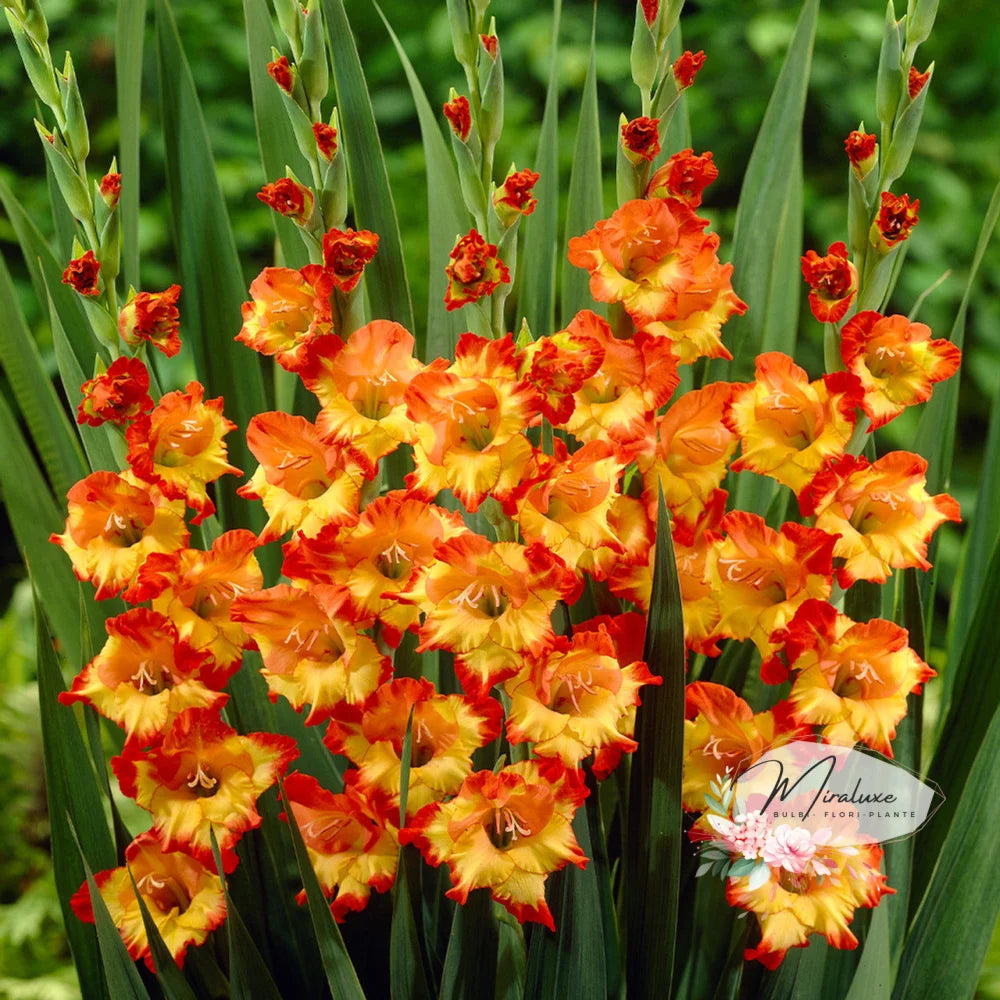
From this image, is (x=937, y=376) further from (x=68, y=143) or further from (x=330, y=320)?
(x=68, y=143)

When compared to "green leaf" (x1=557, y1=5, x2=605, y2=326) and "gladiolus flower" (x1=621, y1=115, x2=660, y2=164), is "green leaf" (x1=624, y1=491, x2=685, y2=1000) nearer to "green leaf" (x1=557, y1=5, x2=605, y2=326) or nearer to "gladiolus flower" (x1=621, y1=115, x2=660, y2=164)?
"gladiolus flower" (x1=621, y1=115, x2=660, y2=164)

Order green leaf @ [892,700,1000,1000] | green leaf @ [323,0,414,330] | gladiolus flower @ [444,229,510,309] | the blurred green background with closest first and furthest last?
gladiolus flower @ [444,229,510,309] → green leaf @ [892,700,1000,1000] → green leaf @ [323,0,414,330] → the blurred green background

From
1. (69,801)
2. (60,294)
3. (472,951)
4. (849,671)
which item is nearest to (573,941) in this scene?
(472,951)

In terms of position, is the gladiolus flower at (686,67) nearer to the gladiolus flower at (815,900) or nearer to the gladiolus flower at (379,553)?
the gladiolus flower at (379,553)

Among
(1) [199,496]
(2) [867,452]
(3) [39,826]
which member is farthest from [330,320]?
(3) [39,826]

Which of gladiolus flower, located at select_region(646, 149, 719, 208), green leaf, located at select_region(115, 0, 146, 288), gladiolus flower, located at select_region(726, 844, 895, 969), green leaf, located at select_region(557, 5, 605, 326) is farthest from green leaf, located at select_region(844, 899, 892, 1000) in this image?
green leaf, located at select_region(115, 0, 146, 288)

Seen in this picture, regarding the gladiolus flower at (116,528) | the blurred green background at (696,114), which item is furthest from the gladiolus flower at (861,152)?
the blurred green background at (696,114)
